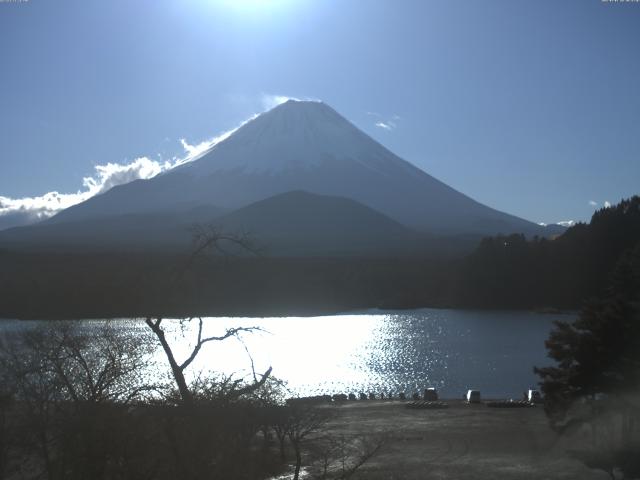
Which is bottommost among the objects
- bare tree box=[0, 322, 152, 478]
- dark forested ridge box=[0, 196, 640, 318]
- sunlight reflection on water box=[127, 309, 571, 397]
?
sunlight reflection on water box=[127, 309, 571, 397]

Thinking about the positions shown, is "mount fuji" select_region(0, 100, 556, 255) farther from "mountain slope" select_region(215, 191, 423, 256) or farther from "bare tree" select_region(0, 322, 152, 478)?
"bare tree" select_region(0, 322, 152, 478)

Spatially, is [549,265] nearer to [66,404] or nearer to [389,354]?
[389,354]

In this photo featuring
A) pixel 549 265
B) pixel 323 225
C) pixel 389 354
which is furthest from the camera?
pixel 323 225

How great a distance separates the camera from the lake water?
23844mm

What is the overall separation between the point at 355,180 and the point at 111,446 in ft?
330

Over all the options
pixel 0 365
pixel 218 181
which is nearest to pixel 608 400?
pixel 0 365

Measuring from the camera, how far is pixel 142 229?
72.8m

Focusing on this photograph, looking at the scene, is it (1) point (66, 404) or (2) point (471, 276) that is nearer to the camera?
(1) point (66, 404)

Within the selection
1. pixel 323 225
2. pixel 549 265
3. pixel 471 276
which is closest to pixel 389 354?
pixel 471 276

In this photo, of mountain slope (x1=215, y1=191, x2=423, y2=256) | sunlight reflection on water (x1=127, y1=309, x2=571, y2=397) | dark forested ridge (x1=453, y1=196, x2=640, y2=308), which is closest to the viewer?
sunlight reflection on water (x1=127, y1=309, x2=571, y2=397)

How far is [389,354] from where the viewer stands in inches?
1235

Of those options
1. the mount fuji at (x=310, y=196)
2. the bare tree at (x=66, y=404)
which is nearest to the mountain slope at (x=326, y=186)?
the mount fuji at (x=310, y=196)

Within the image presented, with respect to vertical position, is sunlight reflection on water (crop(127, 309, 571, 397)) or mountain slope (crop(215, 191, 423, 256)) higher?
mountain slope (crop(215, 191, 423, 256))

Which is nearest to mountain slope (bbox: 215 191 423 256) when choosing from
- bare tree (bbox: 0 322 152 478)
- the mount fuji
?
the mount fuji
